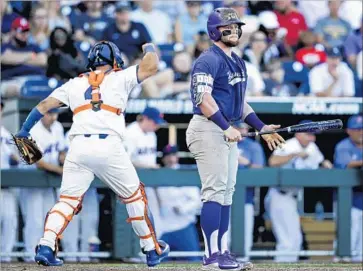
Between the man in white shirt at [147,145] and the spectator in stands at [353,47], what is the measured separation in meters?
3.24

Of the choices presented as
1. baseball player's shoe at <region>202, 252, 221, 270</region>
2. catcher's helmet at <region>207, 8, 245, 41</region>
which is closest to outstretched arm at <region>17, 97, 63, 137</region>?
catcher's helmet at <region>207, 8, 245, 41</region>

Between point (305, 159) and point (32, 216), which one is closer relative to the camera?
point (32, 216)

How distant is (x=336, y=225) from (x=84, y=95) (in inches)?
171

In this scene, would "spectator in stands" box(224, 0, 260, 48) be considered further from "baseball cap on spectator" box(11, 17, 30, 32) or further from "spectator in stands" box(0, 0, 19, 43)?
"spectator in stands" box(0, 0, 19, 43)

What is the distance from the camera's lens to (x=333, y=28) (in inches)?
538

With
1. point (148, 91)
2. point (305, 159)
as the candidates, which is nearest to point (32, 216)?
point (148, 91)

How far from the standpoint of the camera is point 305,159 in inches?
448

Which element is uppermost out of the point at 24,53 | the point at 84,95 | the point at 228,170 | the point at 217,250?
Answer: the point at 24,53

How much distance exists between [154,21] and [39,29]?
1514mm

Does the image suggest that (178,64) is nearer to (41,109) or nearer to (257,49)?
(257,49)

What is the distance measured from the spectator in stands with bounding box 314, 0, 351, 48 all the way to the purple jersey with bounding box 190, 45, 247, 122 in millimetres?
6350

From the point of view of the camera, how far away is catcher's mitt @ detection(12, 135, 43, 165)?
797cm

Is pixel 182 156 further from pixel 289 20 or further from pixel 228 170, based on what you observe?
pixel 228 170

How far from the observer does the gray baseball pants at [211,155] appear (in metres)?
7.18
